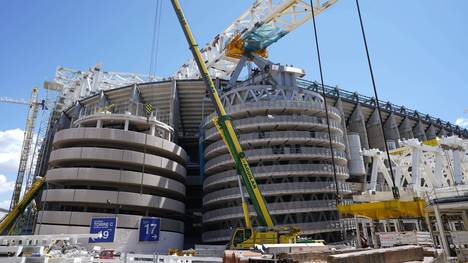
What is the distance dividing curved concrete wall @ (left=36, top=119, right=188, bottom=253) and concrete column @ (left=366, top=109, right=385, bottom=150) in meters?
48.0

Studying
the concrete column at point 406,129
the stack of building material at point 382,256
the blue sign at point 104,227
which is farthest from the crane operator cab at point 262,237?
the concrete column at point 406,129

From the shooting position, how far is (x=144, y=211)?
4675 cm

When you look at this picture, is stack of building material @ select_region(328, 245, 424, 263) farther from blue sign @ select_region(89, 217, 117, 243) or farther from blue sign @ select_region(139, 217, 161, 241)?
blue sign @ select_region(139, 217, 161, 241)

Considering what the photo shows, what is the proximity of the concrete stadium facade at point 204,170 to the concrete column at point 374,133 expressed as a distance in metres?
16.0

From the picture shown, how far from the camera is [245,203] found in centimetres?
3234

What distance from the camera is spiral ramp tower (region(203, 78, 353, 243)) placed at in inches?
1806

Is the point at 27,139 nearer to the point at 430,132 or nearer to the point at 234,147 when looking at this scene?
the point at 234,147

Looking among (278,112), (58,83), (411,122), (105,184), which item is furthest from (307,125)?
(58,83)

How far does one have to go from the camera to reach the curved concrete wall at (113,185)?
134 ft

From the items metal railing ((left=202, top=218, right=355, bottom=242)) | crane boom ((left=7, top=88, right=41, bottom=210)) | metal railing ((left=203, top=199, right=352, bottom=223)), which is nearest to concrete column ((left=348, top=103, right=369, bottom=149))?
metal railing ((left=202, top=218, right=355, bottom=242))

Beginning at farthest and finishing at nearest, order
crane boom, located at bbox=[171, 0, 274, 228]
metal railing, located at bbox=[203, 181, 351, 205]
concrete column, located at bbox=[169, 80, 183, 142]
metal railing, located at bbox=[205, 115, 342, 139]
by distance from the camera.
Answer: concrete column, located at bbox=[169, 80, 183, 142]
metal railing, located at bbox=[205, 115, 342, 139]
metal railing, located at bbox=[203, 181, 351, 205]
crane boom, located at bbox=[171, 0, 274, 228]

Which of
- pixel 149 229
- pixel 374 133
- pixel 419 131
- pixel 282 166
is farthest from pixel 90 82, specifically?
pixel 419 131

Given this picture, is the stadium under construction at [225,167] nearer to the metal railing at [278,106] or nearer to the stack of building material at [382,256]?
the metal railing at [278,106]

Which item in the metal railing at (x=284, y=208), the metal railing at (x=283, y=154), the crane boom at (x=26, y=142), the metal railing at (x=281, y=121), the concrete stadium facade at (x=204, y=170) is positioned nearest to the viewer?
the concrete stadium facade at (x=204, y=170)
